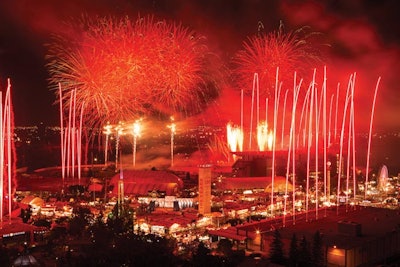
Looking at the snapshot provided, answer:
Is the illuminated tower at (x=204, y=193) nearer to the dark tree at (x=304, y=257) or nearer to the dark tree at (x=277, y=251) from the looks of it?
the dark tree at (x=277, y=251)

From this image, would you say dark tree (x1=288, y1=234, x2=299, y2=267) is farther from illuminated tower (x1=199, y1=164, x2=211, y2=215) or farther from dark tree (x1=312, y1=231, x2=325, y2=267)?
illuminated tower (x1=199, y1=164, x2=211, y2=215)

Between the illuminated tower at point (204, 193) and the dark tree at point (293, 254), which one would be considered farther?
the illuminated tower at point (204, 193)

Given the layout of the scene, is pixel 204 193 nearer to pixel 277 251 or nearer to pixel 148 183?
pixel 277 251

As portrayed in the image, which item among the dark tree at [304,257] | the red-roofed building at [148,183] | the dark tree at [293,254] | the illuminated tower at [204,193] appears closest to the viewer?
the dark tree at [304,257]

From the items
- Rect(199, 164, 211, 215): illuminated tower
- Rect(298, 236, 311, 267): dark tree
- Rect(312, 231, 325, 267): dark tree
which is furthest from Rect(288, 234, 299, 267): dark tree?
Rect(199, 164, 211, 215): illuminated tower

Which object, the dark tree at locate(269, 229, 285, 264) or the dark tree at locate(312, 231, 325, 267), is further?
the dark tree at locate(269, 229, 285, 264)

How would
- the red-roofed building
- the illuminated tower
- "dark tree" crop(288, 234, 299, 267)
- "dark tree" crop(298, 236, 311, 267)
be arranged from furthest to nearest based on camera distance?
the red-roofed building → the illuminated tower → "dark tree" crop(288, 234, 299, 267) → "dark tree" crop(298, 236, 311, 267)

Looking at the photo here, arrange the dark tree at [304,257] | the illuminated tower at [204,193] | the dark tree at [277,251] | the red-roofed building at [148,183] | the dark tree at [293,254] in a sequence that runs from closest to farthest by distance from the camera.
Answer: the dark tree at [304,257] → the dark tree at [293,254] → the dark tree at [277,251] → the illuminated tower at [204,193] → the red-roofed building at [148,183]

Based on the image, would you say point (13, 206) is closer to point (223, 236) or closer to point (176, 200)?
point (176, 200)

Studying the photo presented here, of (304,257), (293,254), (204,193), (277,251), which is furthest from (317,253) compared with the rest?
(204,193)

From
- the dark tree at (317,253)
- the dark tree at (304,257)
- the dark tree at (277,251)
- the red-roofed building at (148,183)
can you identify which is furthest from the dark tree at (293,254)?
the red-roofed building at (148,183)
